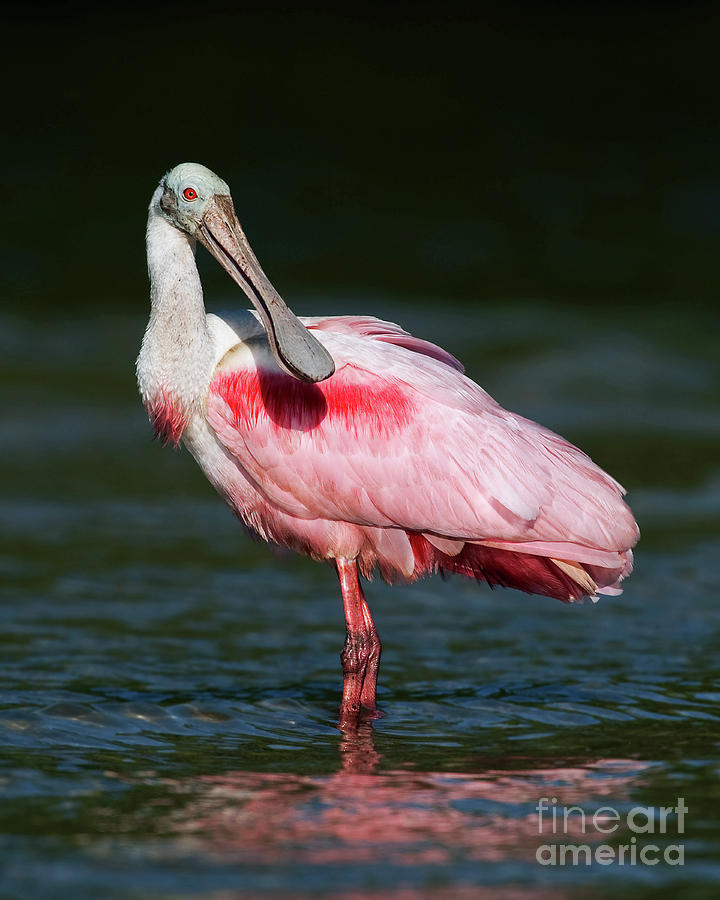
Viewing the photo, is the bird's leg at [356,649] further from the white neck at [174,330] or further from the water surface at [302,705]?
the white neck at [174,330]

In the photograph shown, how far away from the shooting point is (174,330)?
240 inches

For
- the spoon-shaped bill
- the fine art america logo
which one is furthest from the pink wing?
the fine art america logo

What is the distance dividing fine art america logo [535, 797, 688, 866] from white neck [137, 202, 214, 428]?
2.14 metres

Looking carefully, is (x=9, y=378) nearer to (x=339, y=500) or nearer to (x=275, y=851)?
(x=339, y=500)

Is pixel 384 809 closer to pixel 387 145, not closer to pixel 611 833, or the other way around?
pixel 611 833

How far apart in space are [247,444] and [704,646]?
287cm

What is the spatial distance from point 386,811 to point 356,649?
1.72m

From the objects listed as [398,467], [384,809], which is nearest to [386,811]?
[384,809]

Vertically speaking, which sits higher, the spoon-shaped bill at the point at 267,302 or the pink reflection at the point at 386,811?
the spoon-shaped bill at the point at 267,302

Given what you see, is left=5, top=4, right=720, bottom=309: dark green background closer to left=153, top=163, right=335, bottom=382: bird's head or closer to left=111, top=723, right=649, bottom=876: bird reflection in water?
left=153, top=163, right=335, bottom=382: bird's head

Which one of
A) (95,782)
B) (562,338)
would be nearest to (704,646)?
(95,782)

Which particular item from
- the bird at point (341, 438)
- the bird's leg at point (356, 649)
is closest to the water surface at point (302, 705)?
the bird's leg at point (356, 649)

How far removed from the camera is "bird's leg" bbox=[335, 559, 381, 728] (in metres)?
6.43

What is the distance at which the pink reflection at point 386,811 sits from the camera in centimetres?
449
